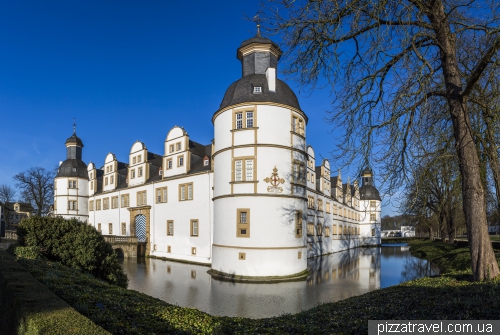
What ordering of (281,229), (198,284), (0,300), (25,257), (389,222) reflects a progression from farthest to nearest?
1. (389,222)
2. (281,229)
3. (198,284)
4. (25,257)
5. (0,300)

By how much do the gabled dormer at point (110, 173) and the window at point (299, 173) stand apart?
81.5ft

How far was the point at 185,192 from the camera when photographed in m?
27.8

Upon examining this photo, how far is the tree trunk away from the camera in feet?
27.3

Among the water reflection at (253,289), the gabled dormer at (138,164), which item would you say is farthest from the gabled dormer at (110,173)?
the water reflection at (253,289)

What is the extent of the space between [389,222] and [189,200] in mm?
110278

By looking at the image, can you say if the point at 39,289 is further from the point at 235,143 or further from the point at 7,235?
the point at 7,235

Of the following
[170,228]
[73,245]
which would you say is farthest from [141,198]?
[73,245]

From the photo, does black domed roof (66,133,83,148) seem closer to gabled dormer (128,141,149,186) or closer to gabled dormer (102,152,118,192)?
gabled dormer (102,152,118,192)

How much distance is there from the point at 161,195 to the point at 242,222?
13.7m

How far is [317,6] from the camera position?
8.23 metres

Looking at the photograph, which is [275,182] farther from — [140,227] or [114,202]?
[114,202]

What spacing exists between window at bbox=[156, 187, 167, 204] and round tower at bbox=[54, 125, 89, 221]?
18835mm

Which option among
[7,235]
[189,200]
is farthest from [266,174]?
[7,235]

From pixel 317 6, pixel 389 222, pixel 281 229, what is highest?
pixel 317 6
